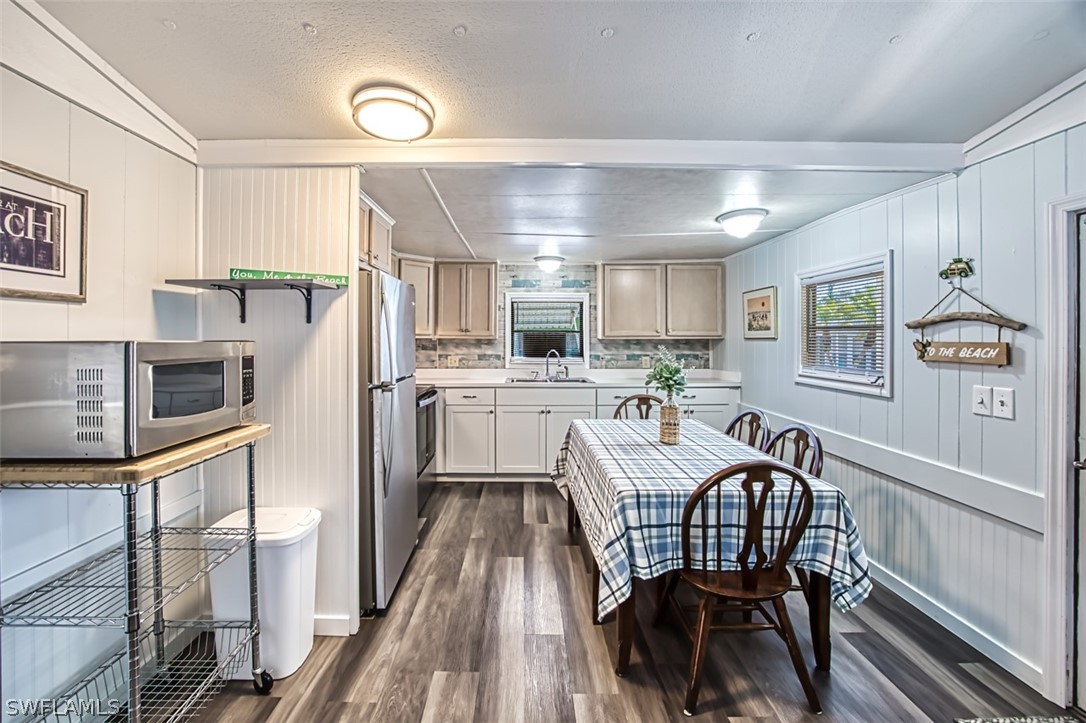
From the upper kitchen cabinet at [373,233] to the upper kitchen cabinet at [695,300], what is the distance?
274 centimetres

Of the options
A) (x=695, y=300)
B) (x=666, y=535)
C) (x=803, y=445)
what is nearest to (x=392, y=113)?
(x=666, y=535)

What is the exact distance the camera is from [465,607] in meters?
2.26

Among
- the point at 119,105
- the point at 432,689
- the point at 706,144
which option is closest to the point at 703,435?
the point at 706,144

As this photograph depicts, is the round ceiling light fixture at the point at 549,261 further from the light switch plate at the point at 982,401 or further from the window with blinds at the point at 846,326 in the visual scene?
the light switch plate at the point at 982,401

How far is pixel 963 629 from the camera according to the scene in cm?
200

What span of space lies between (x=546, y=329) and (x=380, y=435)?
107 inches

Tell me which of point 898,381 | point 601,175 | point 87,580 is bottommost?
point 87,580

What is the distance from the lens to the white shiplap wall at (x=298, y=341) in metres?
2.05

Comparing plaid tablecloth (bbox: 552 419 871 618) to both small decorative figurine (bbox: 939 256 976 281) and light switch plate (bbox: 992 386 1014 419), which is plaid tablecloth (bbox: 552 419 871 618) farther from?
small decorative figurine (bbox: 939 256 976 281)

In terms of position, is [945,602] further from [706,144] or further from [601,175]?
[601,175]

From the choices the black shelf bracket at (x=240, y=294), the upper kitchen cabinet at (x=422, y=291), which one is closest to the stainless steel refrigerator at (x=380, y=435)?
the black shelf bracket at (x=240, y=294)

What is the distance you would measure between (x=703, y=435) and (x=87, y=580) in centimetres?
277

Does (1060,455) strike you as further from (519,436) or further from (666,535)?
(519,436)

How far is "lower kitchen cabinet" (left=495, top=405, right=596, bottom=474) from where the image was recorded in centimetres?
A: 413
